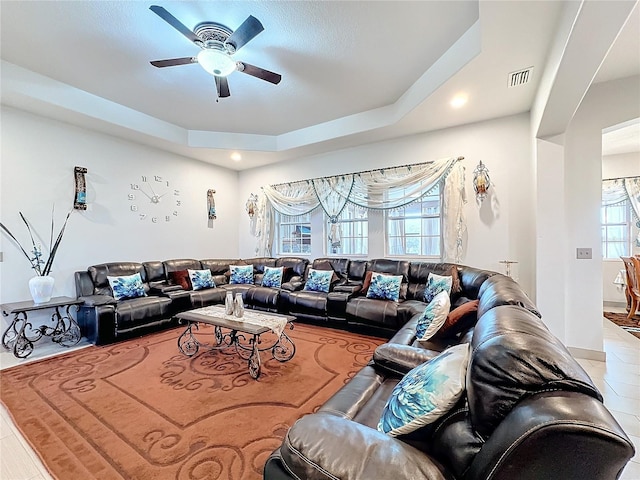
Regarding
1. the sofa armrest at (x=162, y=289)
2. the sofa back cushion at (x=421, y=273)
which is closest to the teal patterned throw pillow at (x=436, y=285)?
the sofa back cushion at (x=421, y=273)

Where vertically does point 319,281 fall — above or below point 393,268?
below

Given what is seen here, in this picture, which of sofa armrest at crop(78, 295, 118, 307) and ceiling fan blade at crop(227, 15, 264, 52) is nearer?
ceiling fan blade at crop(227, 15, 264, 52)

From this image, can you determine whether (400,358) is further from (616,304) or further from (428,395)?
(616,304)

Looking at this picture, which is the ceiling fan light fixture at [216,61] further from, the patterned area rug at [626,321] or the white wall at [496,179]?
the patterned area rug at [626,321]

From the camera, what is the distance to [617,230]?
5801mm

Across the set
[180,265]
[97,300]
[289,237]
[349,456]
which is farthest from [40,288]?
[349,456]

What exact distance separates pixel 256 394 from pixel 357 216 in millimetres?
3528

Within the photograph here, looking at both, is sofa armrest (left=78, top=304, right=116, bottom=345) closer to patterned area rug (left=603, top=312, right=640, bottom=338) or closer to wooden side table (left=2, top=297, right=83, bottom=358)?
wooden side table (left=2, top=297, right=83, bottom=358)

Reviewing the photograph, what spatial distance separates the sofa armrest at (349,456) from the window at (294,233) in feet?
15.8

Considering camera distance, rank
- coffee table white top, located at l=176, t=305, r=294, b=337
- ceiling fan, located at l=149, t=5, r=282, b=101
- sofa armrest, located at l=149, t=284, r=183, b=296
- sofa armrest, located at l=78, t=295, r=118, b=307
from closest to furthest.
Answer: ceiling fan, located at l=149, t=5, r=282, b=101 → coffee table white top, located at l=176, t=305, r=294, b=337 → sofa armrest, located at l=78, t=295, r=118, b=307 → sofa armrest, located at l=149, t=284, r=183, b=296

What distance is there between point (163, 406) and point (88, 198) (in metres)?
3.58

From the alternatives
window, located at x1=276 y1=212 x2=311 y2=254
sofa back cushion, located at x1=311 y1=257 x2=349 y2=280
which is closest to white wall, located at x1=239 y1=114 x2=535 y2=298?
sofa back cushion, located at x1=311 y1=257 x2=349 y2=280

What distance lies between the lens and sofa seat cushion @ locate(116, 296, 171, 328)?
12.0 feet

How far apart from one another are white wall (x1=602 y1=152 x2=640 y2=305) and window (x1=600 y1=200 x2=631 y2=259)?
0.10 m
